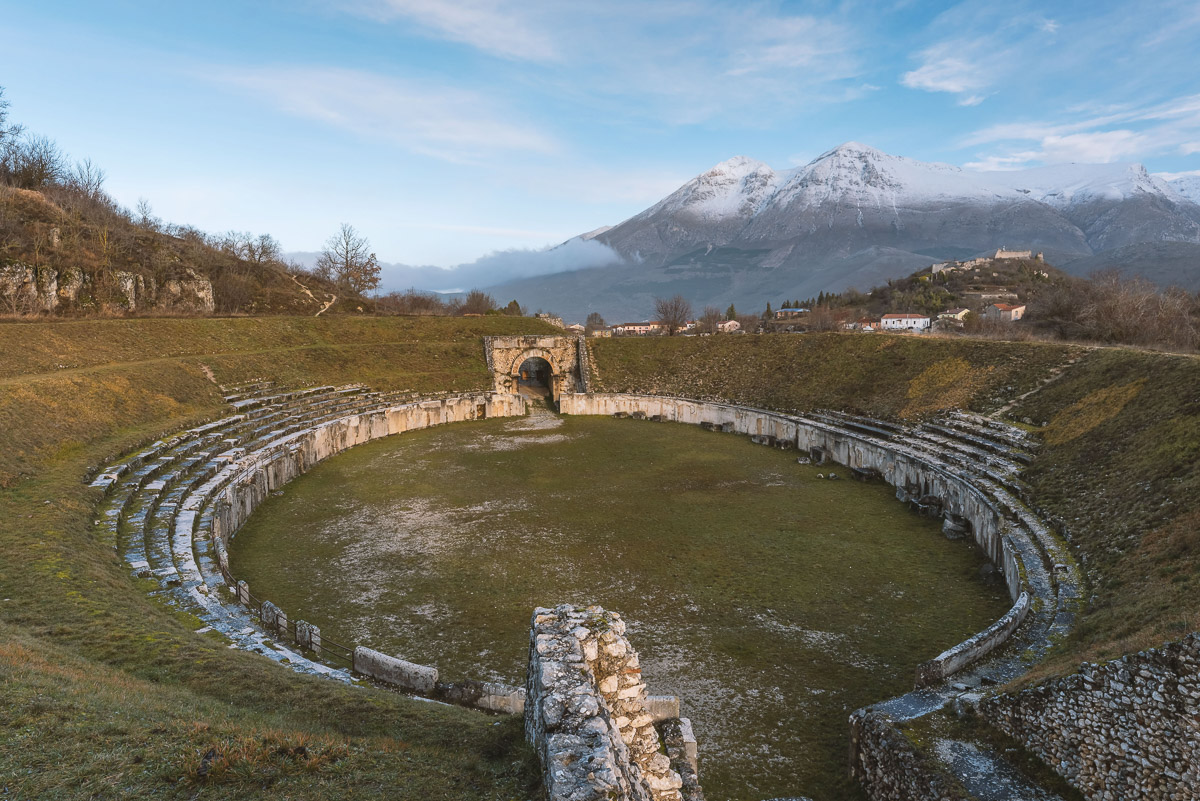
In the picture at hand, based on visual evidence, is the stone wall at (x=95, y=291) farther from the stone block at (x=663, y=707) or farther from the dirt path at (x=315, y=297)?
the stone block at (x=663, y=707)

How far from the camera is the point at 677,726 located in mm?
9297

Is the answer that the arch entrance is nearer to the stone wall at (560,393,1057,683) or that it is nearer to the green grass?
the green grass

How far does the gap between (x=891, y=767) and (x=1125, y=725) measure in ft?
9.36

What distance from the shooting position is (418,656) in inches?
513

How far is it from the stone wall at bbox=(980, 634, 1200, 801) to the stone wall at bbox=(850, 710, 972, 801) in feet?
4.65

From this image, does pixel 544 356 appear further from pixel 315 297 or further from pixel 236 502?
pixel 236 502

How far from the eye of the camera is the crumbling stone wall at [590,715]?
5957mm

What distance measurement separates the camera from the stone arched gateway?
5162cm

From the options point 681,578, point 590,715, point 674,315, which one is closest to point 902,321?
point 674,315

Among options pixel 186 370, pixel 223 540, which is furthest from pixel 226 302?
pixel 223 540

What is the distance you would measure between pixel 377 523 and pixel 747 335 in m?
36.1

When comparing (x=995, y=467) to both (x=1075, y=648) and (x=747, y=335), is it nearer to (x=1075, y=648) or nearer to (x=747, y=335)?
(x=1075, y=648)

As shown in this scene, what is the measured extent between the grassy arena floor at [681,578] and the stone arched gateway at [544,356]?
22.9 meters

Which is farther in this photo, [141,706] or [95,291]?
[95,291]
